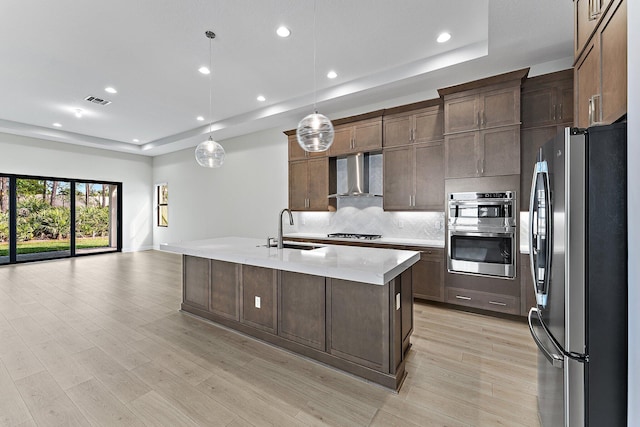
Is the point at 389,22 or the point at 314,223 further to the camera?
the point at 314,223

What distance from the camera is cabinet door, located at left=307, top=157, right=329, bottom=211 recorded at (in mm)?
5086

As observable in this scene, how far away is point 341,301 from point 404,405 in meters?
0.80

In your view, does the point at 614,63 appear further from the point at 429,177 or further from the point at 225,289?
the point at 225,289

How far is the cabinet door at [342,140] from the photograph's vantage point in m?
4.76

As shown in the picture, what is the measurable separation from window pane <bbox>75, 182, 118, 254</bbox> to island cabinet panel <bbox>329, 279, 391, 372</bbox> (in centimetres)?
886

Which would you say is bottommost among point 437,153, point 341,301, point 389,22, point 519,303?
point 519,303

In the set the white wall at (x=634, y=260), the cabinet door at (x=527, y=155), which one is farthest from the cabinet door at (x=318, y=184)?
the white wall at (x=634, y=260)

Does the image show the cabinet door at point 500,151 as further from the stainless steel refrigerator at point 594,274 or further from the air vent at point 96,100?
the air vent at point 96,100

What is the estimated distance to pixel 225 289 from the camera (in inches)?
123

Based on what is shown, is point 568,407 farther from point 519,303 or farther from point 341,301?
point 519,303

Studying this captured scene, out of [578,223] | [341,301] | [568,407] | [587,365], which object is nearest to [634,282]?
[578,223]

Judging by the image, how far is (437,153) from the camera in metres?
3.99

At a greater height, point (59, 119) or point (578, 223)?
point (59, 119)

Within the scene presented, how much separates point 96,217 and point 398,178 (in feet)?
28.8
